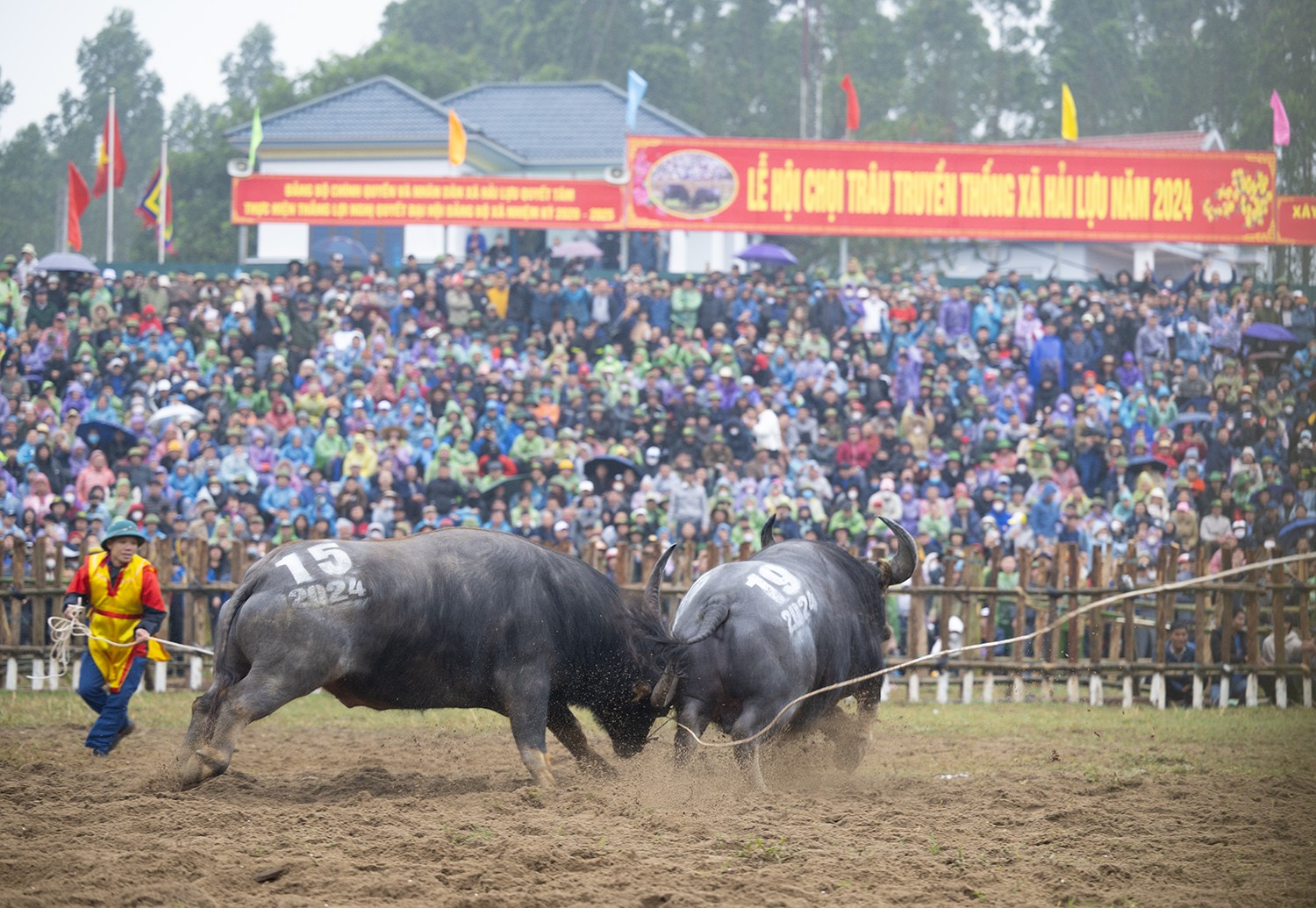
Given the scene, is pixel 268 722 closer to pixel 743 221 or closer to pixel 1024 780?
pixel 1024 780

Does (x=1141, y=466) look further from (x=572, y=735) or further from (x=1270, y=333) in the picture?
(x=572, y=735)

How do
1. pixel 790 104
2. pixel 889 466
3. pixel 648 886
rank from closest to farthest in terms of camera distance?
pixel 648 886 → pixel 889 466 → pixel 790 104

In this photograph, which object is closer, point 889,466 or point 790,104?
point 889,466

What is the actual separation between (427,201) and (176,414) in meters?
7.06

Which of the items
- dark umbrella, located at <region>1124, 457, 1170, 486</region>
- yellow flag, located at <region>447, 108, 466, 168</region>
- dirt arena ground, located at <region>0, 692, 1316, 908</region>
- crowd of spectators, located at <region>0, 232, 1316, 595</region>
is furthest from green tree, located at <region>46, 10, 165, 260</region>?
dirt arena ground, located at <region>0, 692, 1316, 908</region>

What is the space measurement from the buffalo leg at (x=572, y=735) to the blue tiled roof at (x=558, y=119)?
93.8 ft

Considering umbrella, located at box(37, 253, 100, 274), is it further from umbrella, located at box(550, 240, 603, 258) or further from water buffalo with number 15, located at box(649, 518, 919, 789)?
water buffalo with number 15, located at box(649, 518, 919, 789)

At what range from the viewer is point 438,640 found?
8.69 m

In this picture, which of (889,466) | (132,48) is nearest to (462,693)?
(889,466)

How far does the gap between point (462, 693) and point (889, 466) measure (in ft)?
38.5

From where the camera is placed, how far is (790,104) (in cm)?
5188

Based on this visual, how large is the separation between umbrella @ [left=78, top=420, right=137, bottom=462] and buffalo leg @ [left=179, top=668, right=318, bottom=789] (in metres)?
12.2

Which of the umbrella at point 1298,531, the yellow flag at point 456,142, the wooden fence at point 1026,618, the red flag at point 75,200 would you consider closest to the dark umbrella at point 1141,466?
the umbrella at point 1298,531

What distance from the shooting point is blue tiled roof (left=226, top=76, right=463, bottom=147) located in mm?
35156
